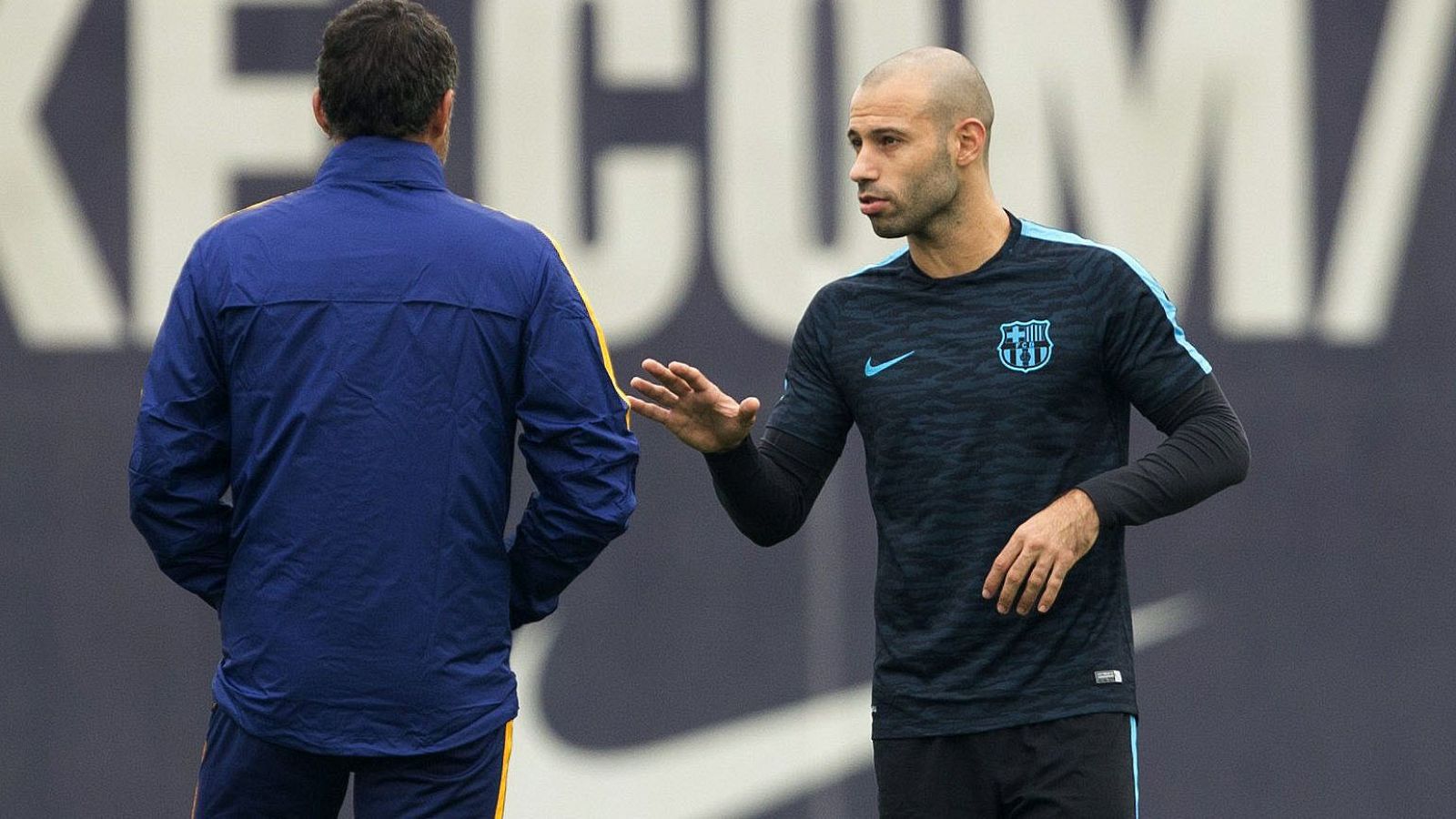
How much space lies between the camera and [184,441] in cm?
255

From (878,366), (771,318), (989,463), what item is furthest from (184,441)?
(771,318)

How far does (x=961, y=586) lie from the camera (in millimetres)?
2836

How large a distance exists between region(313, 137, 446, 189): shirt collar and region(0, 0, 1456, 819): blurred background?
2416mm

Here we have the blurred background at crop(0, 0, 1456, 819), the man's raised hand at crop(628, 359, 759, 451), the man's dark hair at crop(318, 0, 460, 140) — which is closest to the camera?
the man's dark hair at crop(318, 0, 460, 140)

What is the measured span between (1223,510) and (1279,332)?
525 mm

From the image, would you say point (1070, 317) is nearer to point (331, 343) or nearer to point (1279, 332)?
point (331, 343)

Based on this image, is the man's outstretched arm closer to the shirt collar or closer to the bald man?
the bald man

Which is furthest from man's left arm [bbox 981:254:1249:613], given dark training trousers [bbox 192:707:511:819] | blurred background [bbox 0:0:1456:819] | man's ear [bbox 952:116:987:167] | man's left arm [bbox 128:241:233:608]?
A: blurred background [bbox 0:0:1456:819]

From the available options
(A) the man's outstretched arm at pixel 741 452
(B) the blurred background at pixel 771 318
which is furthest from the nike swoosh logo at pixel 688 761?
(A) the man's outstretched arm at pixel 741 452

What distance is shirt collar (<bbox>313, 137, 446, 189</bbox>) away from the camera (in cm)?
261

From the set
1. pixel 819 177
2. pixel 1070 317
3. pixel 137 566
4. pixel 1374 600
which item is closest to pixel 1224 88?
pixel 819 177

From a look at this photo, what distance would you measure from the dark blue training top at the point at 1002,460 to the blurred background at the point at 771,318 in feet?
6.96

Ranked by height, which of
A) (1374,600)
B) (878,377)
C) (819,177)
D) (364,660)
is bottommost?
(1374,600)

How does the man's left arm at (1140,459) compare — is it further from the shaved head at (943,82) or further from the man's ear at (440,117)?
the man's ear at (440,117)
